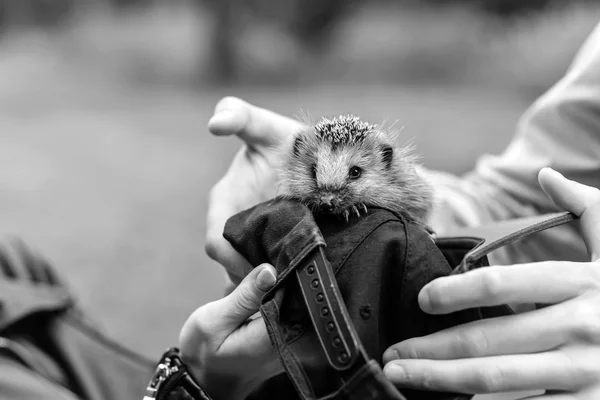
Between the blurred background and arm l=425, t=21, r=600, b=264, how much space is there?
3.85 ft

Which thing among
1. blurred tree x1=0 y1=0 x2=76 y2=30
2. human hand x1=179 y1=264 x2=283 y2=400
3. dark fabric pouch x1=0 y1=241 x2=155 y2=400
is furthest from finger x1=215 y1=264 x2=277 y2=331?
blurred tree x1=0 y1=0 x2=76 y2=30

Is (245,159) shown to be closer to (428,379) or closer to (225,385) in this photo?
(225,385)

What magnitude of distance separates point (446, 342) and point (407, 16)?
2409 mm

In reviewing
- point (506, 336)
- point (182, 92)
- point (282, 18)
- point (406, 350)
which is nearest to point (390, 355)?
point (406, 350)

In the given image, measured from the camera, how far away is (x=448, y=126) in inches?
107

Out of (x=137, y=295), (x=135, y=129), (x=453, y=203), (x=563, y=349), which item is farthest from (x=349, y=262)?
(x=135, y=129)

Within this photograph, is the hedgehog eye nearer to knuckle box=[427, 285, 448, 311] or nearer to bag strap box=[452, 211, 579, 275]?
bag strap box=[452, 211, 579, 275]

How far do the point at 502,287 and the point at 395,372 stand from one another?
14cm

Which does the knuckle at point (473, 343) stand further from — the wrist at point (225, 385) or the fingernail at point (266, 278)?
the wrist at point (225, 385)

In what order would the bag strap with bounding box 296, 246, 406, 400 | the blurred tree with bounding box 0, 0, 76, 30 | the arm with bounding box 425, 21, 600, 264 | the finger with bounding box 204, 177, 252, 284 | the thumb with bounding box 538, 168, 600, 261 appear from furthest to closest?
the blurred tree with bounding box 0, 0, 76, 30 < the arm with bounding box 425, 21, 600, 264 < the finger with bounding box 204, 177, 252, 284 < the thumb with bounding box 538, 168, 600, 261 < the bag strap with bounding box 296, 246, 406, 400

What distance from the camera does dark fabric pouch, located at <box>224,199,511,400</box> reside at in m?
0.56

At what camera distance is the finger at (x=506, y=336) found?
0.58 metres

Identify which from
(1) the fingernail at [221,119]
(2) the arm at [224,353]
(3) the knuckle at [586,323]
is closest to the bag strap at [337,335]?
(2) the arm at [224,353]

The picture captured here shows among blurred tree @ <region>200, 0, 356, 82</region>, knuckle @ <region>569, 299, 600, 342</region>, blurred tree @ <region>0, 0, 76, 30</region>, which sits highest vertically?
blurred tree @ <region>0, 0, 76, 30</region>
